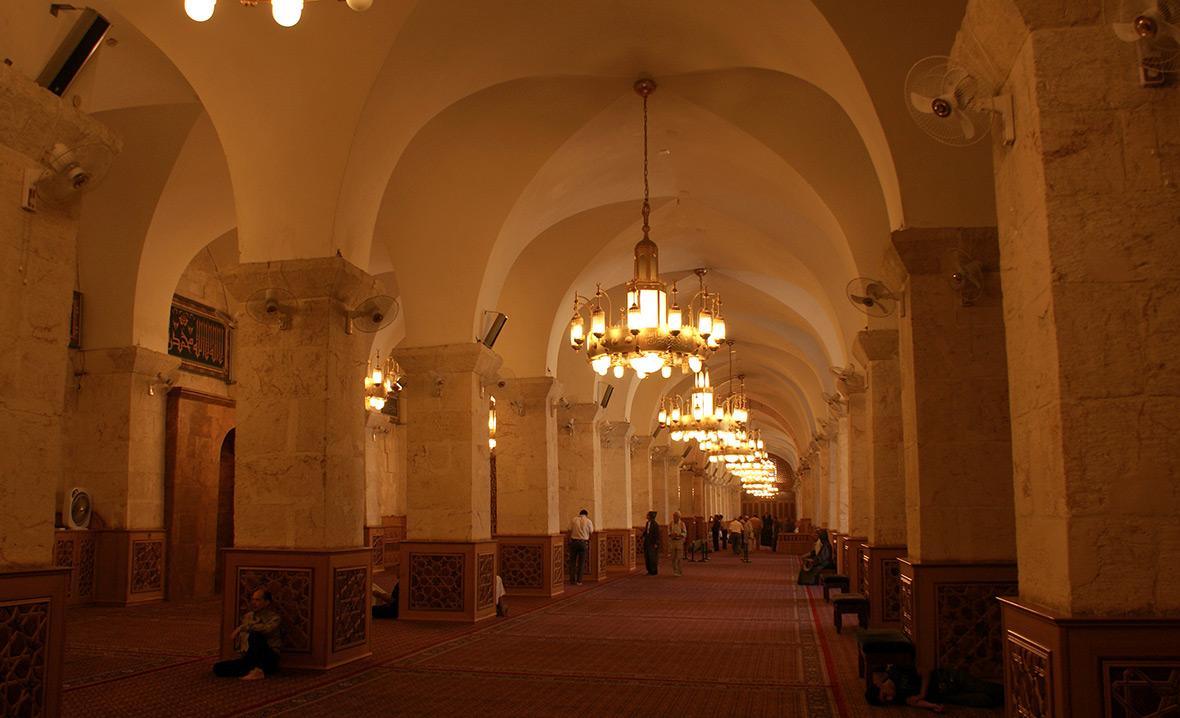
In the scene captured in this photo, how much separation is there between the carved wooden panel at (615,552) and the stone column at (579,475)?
199 cm

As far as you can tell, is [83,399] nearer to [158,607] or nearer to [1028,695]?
[158,607]

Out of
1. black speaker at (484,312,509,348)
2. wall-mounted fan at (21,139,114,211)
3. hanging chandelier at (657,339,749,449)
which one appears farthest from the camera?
hanging chandelier at (657,339,749,449)

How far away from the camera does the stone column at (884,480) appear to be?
7.40 meters

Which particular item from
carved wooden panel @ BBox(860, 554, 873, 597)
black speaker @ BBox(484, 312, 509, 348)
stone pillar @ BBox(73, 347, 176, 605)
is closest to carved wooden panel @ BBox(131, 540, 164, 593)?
stone pillar @ BBox(73, 347, 176, 605)

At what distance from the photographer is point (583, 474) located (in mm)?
13672

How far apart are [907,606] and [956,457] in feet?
3.28

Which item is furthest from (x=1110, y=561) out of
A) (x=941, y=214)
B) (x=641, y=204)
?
(x=641, y=204)

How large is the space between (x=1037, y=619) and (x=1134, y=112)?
66.1 inches

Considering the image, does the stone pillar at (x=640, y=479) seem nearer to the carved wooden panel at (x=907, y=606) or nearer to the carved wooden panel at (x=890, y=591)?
the carved wooden panel at (x=890, y=591)

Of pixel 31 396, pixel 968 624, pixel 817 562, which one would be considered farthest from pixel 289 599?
pixel 817 562

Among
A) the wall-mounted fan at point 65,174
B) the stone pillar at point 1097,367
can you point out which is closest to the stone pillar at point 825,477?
the stone pillar at point 1097,367

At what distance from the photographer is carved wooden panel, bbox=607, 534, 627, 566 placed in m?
16.1

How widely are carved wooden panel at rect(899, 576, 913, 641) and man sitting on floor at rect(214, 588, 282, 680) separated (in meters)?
3.86

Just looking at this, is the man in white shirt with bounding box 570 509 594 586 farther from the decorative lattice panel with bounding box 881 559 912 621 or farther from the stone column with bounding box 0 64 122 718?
the stone column with bounding box 0 64 122 718
